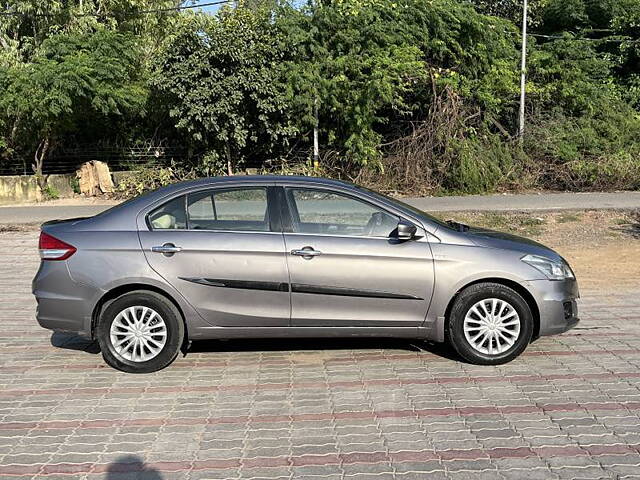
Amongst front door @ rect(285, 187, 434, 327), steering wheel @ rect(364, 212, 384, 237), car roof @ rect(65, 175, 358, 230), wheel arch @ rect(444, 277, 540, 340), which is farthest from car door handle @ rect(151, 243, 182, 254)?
wheel arch @ rect(444, 277, 540, 340)

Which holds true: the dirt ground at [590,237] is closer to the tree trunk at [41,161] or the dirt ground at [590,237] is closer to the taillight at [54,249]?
the taillight at [54,249]

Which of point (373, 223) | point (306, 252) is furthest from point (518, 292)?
point (306, 252)

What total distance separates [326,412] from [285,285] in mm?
1163

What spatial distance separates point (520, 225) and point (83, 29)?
54.7ft

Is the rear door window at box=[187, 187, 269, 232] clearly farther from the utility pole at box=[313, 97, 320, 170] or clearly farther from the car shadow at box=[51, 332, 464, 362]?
the utility pole at box=[313, 97, 320, 170]

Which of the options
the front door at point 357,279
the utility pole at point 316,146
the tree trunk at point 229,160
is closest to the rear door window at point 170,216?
the front door at point 357,279

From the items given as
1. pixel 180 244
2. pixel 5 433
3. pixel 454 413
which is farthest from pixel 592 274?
pixel 5 433

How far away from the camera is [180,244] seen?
5332 millimetres

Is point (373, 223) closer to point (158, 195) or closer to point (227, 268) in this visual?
point (227, 268)

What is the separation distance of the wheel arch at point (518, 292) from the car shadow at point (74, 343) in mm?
3284

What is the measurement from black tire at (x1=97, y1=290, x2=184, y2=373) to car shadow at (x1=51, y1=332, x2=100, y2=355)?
0.80 m

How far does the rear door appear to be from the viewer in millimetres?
5293

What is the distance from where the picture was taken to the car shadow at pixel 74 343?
6.17 m

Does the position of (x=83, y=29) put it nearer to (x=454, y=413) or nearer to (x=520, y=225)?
(x=520, y=225)
